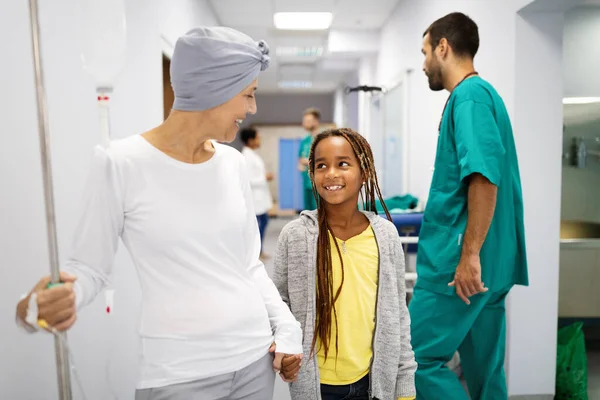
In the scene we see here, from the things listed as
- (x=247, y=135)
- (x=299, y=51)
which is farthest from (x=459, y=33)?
(x=299, y=51)

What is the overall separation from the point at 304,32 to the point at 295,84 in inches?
144

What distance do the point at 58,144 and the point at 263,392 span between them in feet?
2.50

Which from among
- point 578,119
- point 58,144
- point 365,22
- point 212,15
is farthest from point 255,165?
point 58,144

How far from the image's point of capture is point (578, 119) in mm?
2674

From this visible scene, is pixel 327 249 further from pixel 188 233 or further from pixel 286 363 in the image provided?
pixel 188 233

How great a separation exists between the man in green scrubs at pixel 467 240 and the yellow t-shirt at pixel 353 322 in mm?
A: 526

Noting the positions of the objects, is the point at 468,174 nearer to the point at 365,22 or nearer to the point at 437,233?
the point at 437,233

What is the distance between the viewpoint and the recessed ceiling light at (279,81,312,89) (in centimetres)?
873

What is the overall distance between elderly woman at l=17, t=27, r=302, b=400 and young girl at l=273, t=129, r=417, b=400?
0.24 metres

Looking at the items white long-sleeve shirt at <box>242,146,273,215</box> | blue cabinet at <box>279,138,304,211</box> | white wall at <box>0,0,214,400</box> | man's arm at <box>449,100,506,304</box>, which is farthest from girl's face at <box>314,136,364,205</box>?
blue cabinet at <box>279,138,304,211</box>

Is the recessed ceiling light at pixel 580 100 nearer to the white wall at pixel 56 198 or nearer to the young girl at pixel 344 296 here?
the young girl at pixel 344 296

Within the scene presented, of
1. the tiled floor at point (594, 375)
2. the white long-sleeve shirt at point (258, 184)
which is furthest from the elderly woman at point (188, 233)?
the white long-sleeve shirt at point (258, 184)

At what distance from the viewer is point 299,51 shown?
246 inches

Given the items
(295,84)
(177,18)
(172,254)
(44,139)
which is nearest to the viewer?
(44,139)
